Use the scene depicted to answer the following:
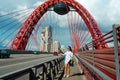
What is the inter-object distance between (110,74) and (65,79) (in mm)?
9332

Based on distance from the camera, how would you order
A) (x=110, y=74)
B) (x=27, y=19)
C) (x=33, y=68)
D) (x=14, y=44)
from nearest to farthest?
(x=110, y=74), (x=33, y=68), (x=14, y=44), (x=27, y=19)

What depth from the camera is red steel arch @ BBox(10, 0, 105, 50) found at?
61972 mm

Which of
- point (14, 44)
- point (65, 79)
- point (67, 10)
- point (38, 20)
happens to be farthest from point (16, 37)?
point (65, 79)

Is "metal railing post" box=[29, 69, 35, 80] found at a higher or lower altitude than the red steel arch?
lower

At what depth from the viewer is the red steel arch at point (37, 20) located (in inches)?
2440

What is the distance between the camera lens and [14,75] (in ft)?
17.2

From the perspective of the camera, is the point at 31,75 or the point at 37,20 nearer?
the point at 31,75

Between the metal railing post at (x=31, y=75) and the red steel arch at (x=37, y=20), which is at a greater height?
the red steel arch at (x=37, y=20)

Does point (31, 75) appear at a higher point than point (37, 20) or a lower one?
lower

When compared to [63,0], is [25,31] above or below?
below

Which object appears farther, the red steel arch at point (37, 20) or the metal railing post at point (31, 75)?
the red steel arch at point (37, 20)

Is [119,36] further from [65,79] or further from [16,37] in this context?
[16,37]

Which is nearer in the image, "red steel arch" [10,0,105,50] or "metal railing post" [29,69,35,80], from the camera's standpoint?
"metal railing post" [29,69,35,80]

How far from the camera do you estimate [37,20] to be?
65812 millimetres
